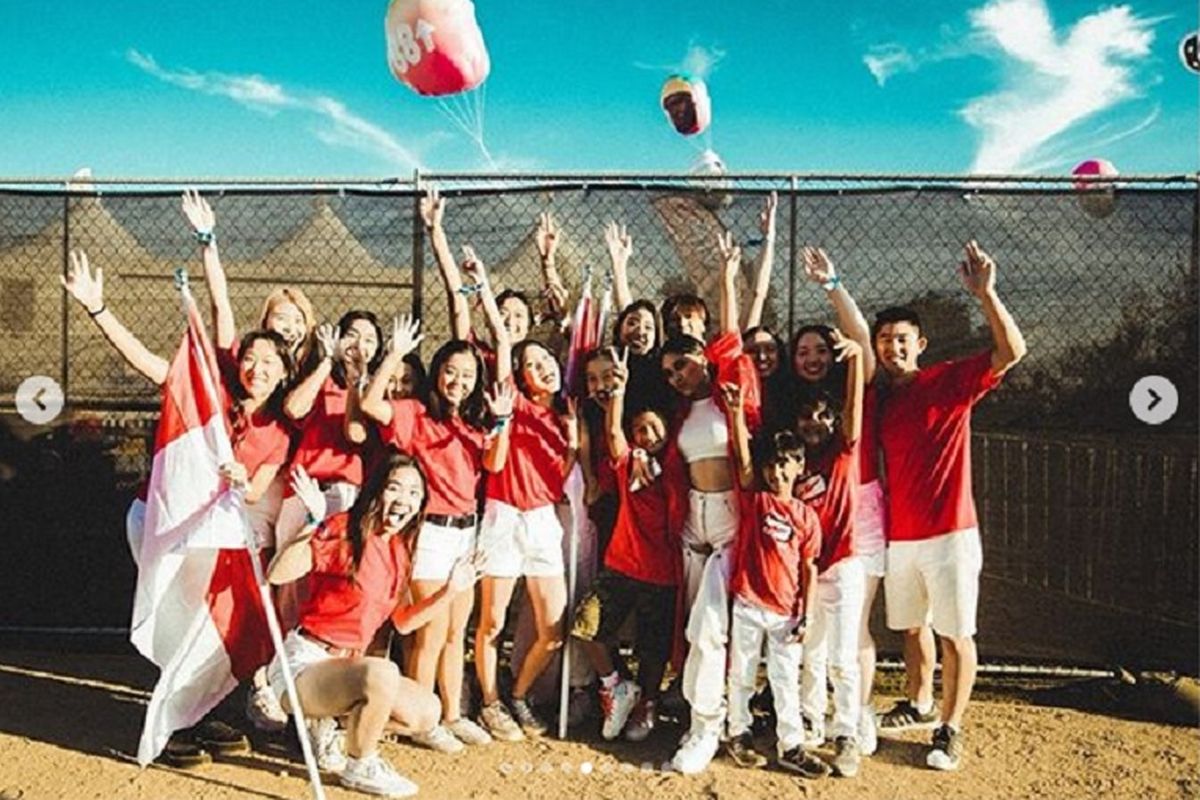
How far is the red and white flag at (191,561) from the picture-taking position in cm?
432

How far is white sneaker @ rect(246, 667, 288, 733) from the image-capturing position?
14.9ft

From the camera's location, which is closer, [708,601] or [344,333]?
[708,601]

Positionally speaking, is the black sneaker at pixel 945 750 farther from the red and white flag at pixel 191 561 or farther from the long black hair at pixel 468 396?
the red and white flag at pixel 191 561

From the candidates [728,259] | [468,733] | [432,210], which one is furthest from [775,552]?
[432,210]

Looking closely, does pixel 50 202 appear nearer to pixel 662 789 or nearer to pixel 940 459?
pixel 662 789

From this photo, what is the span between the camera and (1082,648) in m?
5.43

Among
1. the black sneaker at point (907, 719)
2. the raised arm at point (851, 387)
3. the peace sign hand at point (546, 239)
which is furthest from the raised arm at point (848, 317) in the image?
the black sneaker at point (907, 719)

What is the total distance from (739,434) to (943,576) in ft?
3.58

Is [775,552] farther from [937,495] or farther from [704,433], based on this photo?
[937,495]

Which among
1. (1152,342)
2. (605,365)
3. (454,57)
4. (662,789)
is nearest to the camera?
(662,789)

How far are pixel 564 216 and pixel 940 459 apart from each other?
2266 mm

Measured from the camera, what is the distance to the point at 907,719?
483cm

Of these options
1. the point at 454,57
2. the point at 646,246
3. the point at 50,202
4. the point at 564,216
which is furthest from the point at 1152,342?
the point at 50,202

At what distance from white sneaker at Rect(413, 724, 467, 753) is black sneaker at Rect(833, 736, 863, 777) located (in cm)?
159
